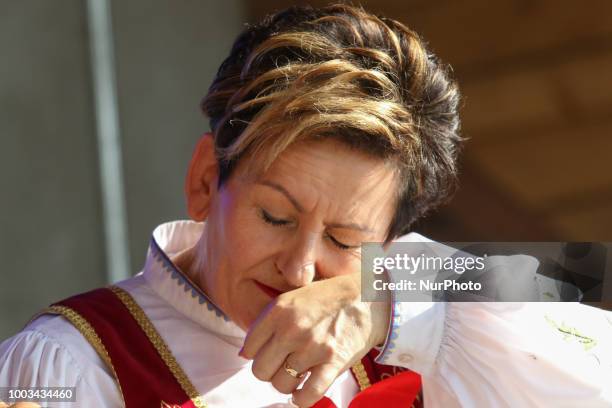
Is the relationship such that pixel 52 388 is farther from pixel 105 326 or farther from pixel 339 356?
pixel 339 356

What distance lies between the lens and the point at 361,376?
190cm

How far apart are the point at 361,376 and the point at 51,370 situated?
20.6 inches

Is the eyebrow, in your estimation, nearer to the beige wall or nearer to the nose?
the nose

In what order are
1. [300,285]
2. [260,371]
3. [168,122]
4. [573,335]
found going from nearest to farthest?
[260,371] → [300,285] → [573,335] → [168,122]

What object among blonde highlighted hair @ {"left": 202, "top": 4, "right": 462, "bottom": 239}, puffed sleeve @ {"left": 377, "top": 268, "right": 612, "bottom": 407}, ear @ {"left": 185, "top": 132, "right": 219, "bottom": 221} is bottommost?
puffed sleeve @ {"left": 377, "top": 268, "right": 612, "bottom": 407}

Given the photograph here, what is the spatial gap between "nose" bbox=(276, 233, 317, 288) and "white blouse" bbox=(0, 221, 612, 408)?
14 cm

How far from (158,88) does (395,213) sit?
72.7 inches

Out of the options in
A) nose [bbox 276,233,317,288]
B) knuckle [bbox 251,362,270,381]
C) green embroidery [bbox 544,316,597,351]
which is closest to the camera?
knuckle [bbox 251,362,270,381]

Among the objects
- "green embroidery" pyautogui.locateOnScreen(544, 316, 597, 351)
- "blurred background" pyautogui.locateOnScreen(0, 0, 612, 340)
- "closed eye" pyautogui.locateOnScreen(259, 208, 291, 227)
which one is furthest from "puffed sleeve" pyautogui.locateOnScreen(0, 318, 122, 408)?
"blurred background" pyautogui.locateOnScreen(0, 0, 612, 340)

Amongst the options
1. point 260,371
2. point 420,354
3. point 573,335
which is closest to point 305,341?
point 260,371

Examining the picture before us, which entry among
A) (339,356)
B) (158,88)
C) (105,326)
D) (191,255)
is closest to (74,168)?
(158,88)

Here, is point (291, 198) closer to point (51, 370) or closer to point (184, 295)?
point (184, 295)

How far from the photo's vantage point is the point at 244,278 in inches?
69.4

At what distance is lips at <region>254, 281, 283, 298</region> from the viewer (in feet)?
5.68
